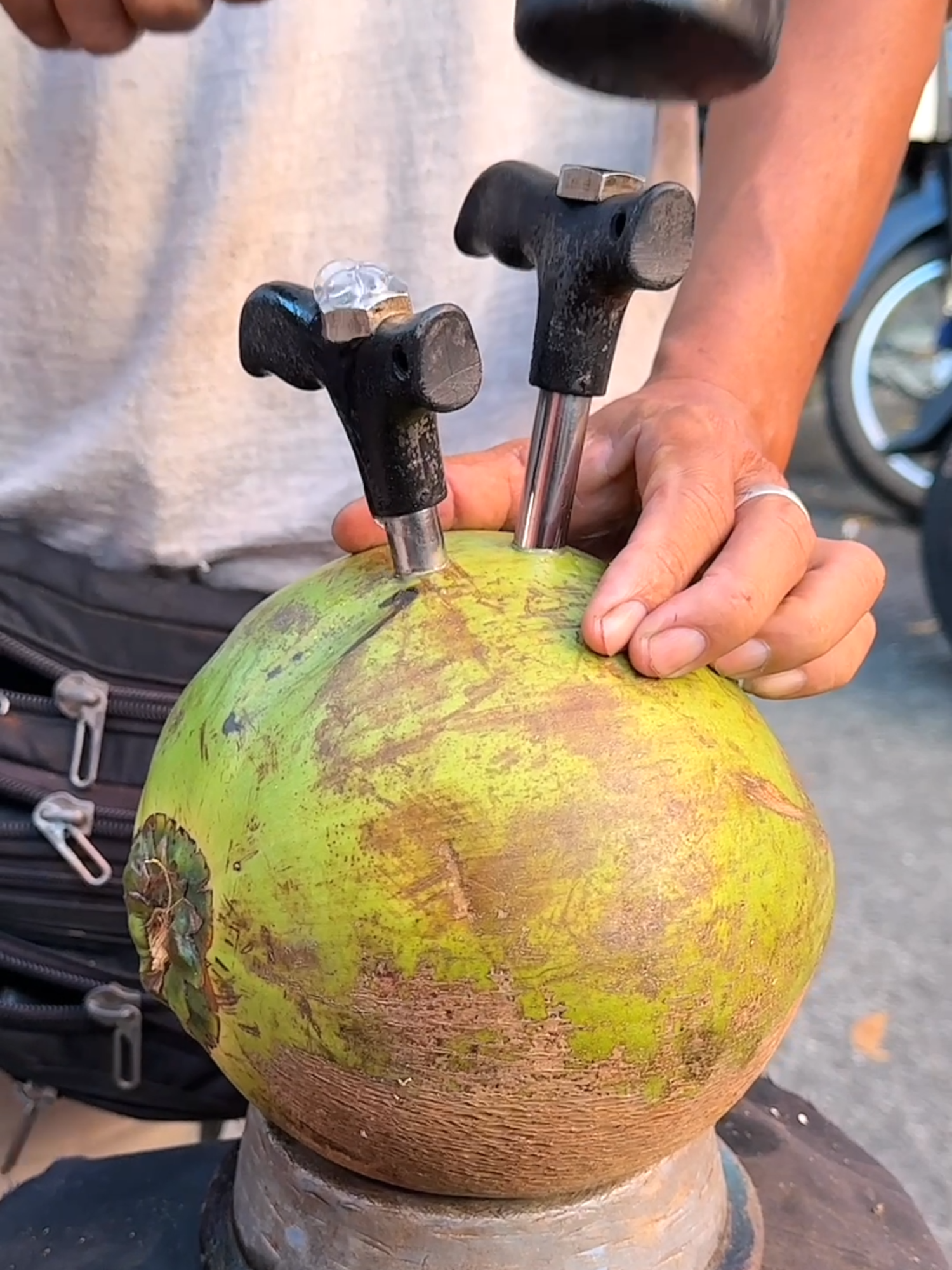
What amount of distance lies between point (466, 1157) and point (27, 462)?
70 cm

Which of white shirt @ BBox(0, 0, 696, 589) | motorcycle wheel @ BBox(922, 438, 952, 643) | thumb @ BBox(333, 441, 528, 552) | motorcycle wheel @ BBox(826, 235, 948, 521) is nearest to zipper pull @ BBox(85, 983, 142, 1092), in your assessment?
white shirt @ BBox(0, 0, 696, 589)

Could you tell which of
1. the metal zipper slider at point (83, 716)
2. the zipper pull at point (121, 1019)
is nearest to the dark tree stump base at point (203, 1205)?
the zipper pull at point (121, 1019)

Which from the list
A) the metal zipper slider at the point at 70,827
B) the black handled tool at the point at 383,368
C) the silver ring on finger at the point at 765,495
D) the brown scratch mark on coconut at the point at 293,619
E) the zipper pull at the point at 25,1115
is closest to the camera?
the black handled tool at the point at 383,368

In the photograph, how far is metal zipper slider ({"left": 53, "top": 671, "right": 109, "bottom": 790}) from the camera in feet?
3.43

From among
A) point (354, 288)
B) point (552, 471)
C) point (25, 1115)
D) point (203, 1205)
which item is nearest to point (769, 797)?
point (552, 471)

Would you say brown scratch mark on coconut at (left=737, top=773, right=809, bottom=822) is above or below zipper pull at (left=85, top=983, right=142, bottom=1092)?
above

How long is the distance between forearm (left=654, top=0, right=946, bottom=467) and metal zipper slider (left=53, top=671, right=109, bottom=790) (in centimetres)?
49

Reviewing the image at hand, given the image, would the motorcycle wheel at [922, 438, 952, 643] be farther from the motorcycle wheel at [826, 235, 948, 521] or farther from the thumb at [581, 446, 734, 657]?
the thumb at [581, 446, 734, 657]

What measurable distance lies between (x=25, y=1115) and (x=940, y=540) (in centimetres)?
225

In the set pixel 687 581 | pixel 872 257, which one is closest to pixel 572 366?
pixel 687 581

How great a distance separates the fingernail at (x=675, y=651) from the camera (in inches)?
27.1

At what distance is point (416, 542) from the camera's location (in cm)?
72

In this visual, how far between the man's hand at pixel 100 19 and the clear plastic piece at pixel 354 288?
0.21m

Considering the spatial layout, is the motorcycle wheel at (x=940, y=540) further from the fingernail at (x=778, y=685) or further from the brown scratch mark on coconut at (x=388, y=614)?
the brown scratch mark on coconut at (x=388, y=614)
